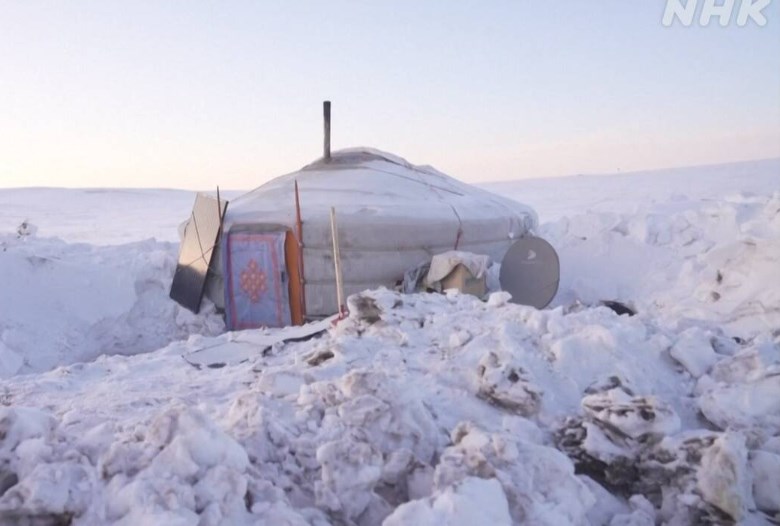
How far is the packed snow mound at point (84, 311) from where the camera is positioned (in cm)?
605

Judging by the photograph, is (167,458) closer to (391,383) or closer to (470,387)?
(391,383)

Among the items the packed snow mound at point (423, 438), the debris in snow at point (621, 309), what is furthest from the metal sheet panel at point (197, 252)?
the packed snow mound at point (423, 438)

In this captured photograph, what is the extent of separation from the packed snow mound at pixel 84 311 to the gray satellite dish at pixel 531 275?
124 inches

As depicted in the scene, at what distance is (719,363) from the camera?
8.66ft

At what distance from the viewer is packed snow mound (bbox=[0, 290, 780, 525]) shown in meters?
1.60

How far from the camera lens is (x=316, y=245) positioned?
22.6 ft

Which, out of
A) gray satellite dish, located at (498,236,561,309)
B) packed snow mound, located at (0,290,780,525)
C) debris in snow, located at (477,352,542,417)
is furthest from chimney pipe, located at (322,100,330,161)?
debris in snow, located at (477,352,542,417)

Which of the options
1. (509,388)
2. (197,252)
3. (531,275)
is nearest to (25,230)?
(197,252)

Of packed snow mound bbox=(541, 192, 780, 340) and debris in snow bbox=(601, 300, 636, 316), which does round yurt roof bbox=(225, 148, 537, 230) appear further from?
debris in snow bbox=(601, 300, 636, 316)

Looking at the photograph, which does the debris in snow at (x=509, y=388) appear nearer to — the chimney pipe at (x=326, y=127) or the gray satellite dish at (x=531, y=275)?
the gray satellite dish at (x=531, y=275)

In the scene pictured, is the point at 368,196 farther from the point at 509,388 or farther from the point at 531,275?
the point at 509,388

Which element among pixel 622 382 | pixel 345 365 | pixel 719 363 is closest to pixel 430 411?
pixel 345 365

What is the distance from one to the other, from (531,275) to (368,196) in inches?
79.9

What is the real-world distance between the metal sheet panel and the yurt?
13 centimetres
